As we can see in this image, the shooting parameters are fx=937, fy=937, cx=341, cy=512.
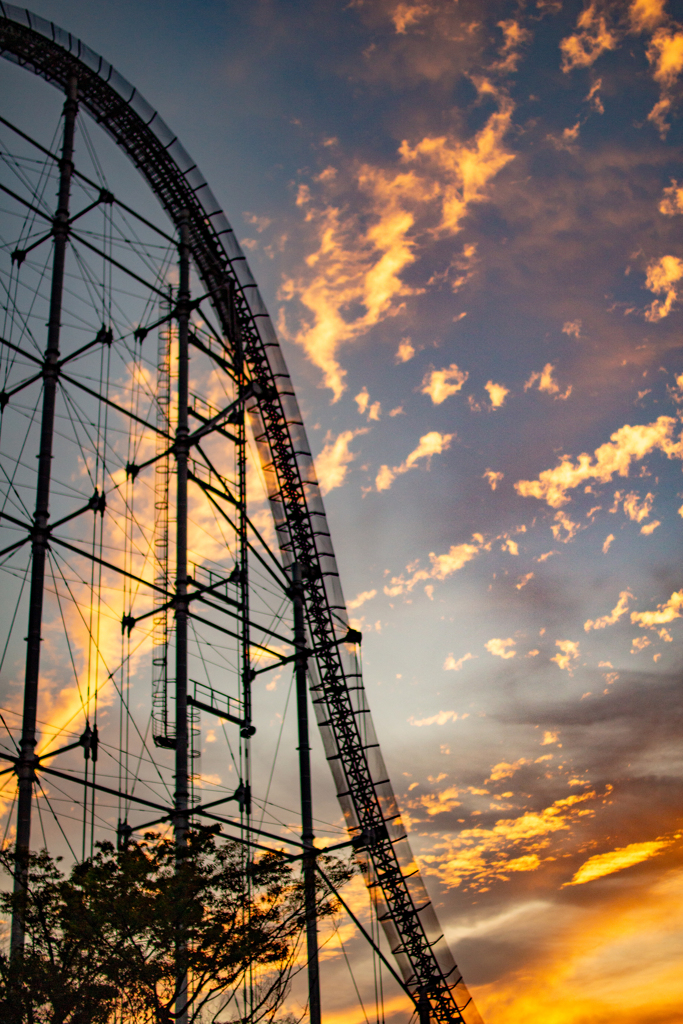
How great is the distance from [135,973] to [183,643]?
7528 mm

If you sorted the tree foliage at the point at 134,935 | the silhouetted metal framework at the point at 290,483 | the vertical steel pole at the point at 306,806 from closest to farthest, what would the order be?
1. the tree foliage at the point at 134,935
2. the vertical steel pole at the point at 306,806
3. the silhouetted metal framework at the point at 290,483

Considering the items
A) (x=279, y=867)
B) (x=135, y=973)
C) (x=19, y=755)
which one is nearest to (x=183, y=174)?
(x=19, y=755)

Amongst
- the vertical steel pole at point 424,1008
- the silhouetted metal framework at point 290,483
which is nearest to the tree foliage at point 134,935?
the silhouetted metal framework at point 290,483

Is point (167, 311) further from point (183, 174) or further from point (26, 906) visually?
point (26, 906)

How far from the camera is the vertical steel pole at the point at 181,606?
1628 cm

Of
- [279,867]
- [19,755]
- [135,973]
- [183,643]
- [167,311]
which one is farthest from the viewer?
[167,311]

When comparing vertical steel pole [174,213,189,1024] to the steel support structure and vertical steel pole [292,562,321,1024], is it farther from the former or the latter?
vertical steel pole [292,562,321,1024]

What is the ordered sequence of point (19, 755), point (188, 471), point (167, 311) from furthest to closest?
1. point (167, 311)
2. point (188, 471)
3. point (19, 755)

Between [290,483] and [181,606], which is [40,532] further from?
[290,483]

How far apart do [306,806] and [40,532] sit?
31.9 ft

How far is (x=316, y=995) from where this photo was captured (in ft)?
69.5

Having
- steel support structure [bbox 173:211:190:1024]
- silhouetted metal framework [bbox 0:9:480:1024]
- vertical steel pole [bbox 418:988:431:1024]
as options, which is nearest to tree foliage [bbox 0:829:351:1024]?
steel support structure [bbox 173:211:190:1024]

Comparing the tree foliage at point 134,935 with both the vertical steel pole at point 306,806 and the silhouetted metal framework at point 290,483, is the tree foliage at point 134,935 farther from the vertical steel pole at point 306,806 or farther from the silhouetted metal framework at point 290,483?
the silhouetted metal framework at point 290,483

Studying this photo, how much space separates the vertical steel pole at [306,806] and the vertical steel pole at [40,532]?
5.74 m
